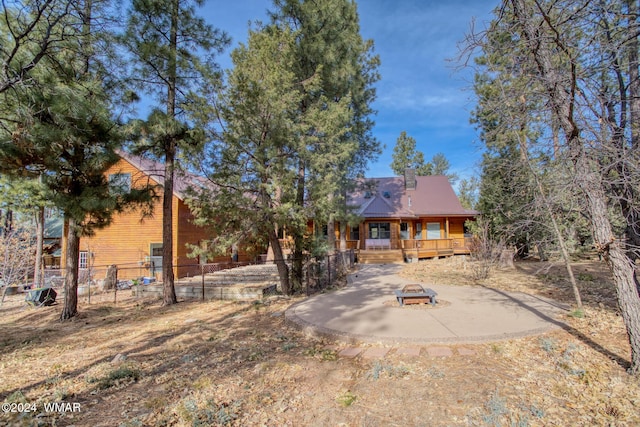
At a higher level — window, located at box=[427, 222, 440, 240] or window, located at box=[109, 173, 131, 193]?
window, located at box=[109, 173, 131, 193]

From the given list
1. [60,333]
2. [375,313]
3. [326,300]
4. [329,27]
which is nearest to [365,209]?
[329,27]

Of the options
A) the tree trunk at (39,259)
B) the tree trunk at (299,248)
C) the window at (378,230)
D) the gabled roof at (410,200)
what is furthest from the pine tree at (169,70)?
the window at (378,230)

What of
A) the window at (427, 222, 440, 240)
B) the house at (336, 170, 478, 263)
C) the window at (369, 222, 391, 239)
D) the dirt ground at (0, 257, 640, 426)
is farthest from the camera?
the window at (427, 222, 440, 240)

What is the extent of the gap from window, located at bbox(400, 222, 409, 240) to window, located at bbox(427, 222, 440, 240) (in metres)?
1.67

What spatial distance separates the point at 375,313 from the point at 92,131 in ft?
25.9

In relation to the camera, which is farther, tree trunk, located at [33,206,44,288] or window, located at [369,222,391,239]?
window, located at [369,222,391,239]

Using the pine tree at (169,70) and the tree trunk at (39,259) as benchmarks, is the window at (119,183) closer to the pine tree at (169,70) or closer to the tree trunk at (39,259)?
the pine tree at (169,70)

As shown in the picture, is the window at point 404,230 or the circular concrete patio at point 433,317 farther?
the window at point 404,230

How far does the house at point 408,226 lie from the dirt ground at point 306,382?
13750mm

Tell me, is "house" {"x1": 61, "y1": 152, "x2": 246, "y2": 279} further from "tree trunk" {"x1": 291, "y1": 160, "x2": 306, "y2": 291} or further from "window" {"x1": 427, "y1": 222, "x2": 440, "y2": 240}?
"window" {"x1": 427, "y1": 222, "x2": 440, "y2": 240}

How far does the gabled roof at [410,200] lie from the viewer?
69.8 ft

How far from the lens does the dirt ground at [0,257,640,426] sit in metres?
Answer: 3.03

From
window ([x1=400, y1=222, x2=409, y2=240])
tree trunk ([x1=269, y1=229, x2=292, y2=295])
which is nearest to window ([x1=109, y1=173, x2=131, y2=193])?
tree trunk ([x1=269, y1=229, x2=292, y2=295])

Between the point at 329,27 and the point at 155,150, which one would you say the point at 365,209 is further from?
the point at 155,150
